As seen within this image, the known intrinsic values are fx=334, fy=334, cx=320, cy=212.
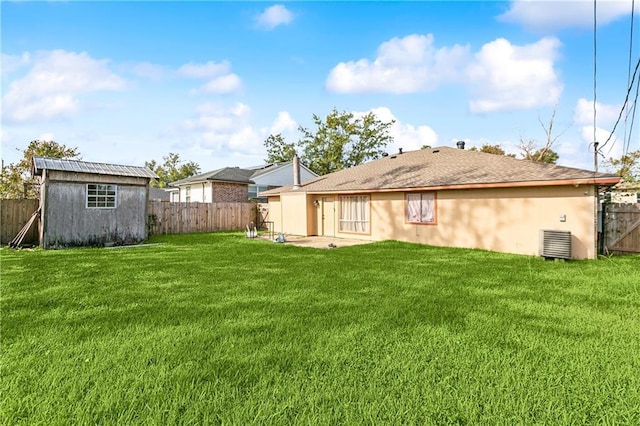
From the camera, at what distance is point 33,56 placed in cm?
955

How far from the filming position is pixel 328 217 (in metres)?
15.7

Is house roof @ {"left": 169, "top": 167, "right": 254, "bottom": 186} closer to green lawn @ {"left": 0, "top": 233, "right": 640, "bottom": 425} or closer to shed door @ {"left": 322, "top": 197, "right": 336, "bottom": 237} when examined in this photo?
shed door @ {"left": 322, "top": 197, "right": 336, "bottom": 237}

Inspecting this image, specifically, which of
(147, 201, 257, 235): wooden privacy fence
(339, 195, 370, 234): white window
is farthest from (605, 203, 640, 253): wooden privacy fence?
(147, 201, 257, 235): wooden privacy fence

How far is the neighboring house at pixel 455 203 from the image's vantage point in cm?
923

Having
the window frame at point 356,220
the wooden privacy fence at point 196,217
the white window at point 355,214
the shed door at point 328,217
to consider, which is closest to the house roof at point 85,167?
the wooden privacy fence at point 196,217

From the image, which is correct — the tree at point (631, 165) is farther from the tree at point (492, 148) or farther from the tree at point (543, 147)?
the tree at point (492, 148)

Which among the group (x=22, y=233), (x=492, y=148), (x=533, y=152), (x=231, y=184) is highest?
(x=492, y=148)

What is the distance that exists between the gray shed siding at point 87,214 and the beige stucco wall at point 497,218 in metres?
9.38

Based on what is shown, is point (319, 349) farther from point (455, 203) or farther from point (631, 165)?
point (631, 165)

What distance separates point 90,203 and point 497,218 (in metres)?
14.1

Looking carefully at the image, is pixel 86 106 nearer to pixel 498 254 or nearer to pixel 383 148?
pixel 498 254

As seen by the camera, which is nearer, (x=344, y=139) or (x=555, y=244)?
(x=555, y=244)

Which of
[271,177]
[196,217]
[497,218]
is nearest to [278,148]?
[271,177]

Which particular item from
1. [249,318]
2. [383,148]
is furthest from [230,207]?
[383,148]
